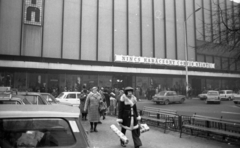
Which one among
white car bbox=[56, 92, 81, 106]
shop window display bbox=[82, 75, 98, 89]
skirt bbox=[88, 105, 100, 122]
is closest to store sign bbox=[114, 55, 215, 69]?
shop window display bbox=[82, 75, 98, 89]

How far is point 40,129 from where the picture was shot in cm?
229

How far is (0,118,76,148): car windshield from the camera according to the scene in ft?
7.08

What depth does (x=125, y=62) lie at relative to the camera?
96.5 ft

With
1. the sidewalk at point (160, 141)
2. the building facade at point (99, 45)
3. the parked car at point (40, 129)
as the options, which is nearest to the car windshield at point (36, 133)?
the parked car at point (40, 129)

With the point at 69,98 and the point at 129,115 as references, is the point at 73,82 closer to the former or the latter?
the point at 69,98

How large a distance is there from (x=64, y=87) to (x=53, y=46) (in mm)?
6004

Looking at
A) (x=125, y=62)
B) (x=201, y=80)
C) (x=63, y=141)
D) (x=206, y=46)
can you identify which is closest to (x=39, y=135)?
(x=63, y=141)

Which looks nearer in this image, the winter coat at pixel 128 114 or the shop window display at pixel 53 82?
the winter coat at pixel 128 114

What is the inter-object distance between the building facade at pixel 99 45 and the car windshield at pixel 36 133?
2094 cm

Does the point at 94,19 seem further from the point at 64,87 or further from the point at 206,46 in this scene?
the point at 206,46

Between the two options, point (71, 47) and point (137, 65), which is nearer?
point (71, 47)

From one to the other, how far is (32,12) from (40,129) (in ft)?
87.3

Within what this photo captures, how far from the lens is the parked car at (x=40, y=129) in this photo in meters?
2.17

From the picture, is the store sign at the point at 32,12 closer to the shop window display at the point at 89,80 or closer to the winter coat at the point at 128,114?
the shop window display at the point at 89,80
